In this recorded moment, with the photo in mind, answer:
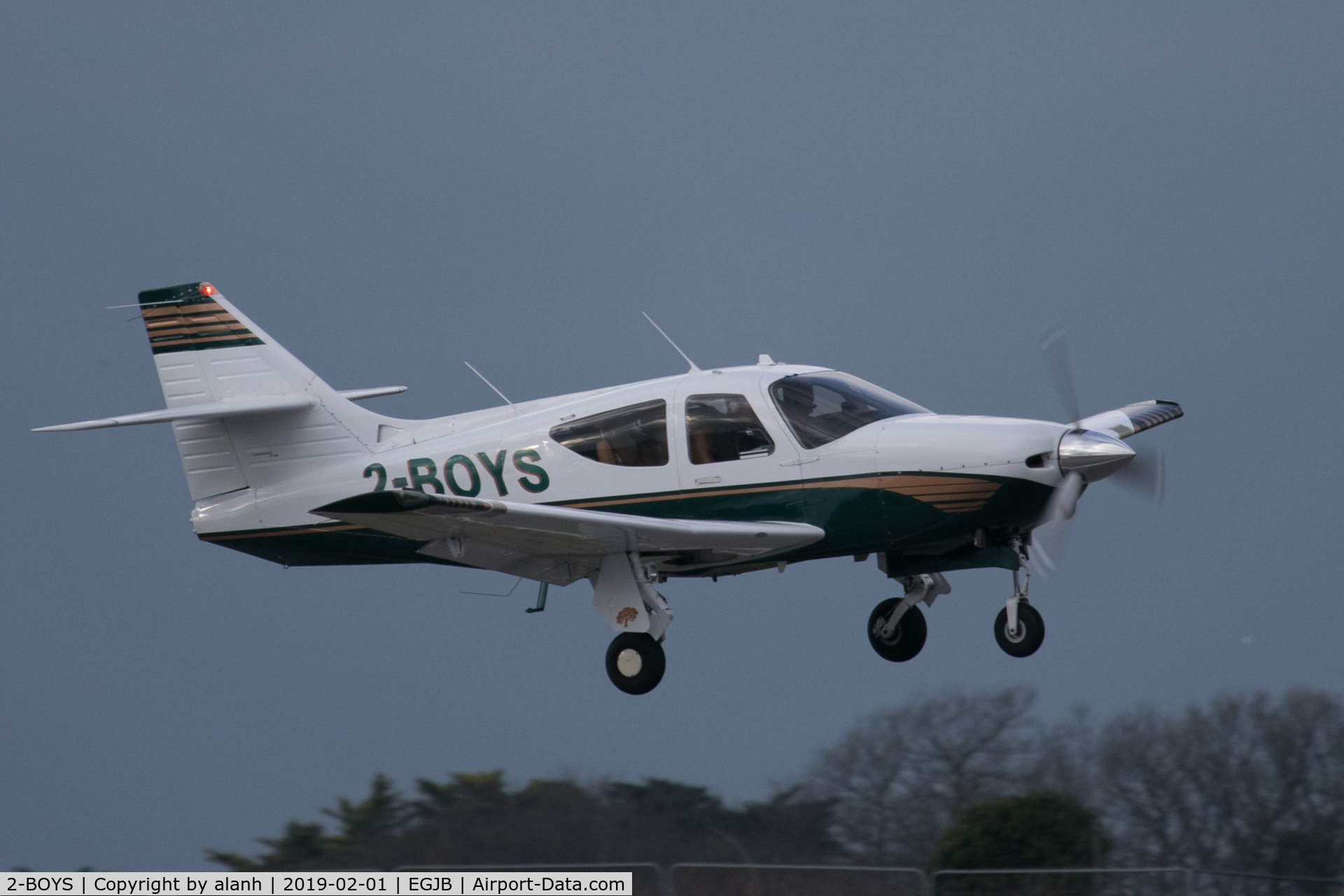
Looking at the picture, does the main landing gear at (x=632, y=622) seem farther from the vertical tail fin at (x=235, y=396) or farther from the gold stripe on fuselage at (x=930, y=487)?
the vertical tail fin at (x=235, y=396)

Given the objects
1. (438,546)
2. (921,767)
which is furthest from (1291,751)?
(438,546)

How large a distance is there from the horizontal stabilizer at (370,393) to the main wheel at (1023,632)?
6.39 metres

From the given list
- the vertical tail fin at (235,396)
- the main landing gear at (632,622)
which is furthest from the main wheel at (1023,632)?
the vertical tail fin at (235,396)

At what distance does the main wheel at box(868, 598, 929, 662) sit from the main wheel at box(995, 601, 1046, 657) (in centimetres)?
148

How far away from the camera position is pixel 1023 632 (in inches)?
488

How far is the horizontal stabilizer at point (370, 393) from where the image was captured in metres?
15.1

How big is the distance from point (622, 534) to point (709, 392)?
139 centimetres

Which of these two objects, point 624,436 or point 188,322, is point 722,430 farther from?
point 188,322

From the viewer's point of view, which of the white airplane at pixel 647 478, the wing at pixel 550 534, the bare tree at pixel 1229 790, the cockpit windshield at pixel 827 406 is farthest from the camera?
the bare tree at pixel 1229 790

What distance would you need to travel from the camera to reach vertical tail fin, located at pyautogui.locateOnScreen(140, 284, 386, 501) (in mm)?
13906
